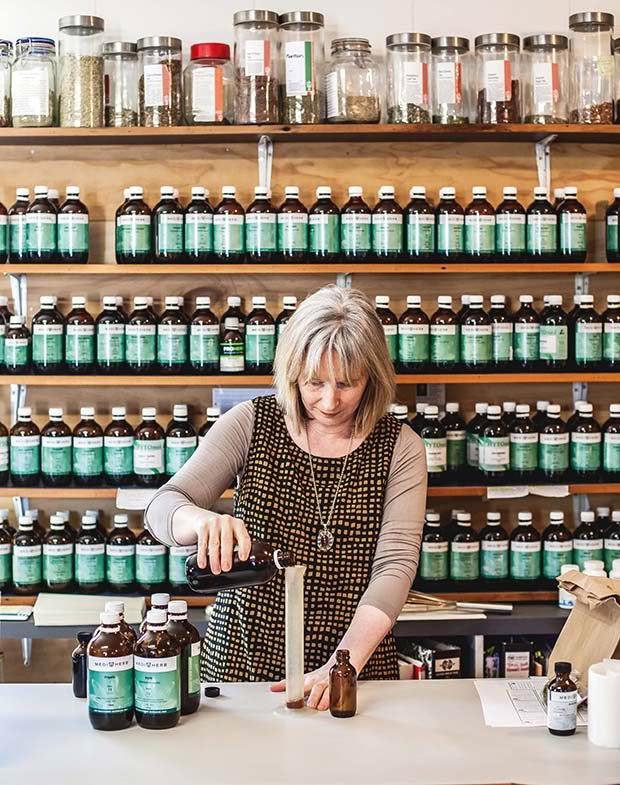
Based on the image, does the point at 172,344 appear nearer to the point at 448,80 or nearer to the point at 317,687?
the point at 448,80

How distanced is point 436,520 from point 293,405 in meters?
1.25

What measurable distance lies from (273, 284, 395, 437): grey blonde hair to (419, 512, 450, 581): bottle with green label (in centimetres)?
117

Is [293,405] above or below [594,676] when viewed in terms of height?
above

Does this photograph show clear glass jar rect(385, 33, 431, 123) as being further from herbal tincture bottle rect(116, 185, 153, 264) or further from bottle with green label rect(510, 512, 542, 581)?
bottle with green label rect(510, 512, 542, 581)

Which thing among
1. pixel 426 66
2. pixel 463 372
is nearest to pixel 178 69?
pixel 426 66

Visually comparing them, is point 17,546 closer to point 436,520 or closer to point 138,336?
point 138,336

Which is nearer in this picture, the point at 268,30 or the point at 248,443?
the point at 248,443

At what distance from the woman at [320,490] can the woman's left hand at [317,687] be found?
4.4 inches

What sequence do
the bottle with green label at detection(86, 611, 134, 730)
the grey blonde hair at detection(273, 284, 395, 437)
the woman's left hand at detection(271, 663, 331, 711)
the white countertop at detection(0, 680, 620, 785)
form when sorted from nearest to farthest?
the white countertop at detection(0, 680, 620, 785) → the bottle with green label at detection(86, 611, 134, 730) → the woman's left hand at detection(271, 663, 331, 711) → the grey blonde hair at detection(273, 284, 395, 437)

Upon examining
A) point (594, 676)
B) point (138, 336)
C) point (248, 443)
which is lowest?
point (594, 676)

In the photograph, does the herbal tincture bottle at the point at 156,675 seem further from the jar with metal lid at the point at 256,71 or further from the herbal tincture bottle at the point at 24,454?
the jar with metal lid at the point at 256,71

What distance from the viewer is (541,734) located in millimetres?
1742

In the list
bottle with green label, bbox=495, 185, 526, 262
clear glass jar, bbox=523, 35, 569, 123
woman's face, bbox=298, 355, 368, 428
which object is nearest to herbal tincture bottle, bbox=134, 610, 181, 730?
woman's face, bbox=298, 355, 368, 428

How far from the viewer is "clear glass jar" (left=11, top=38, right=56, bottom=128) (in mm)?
3223
